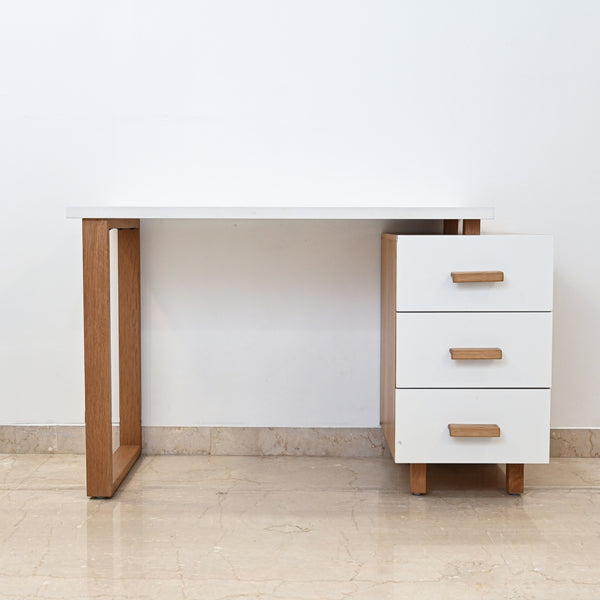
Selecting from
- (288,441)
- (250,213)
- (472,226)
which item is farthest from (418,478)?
(250,213)

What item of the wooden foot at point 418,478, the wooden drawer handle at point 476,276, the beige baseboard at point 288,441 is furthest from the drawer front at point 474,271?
the beige baseboard at point 288,441

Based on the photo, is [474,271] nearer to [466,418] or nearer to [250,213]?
[466,418]

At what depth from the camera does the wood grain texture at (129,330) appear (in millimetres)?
1943

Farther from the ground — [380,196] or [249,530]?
[380,196]

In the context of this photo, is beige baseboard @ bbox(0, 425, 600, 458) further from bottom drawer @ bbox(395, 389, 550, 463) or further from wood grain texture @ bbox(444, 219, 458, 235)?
wood grain texture @ bbox(444, 219, 458, 235)

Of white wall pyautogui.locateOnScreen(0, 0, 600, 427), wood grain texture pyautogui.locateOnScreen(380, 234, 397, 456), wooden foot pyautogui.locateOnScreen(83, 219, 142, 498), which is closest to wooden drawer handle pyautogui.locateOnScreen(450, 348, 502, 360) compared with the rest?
wood grain texture pyautogui.locateOnScreen(380, 234, 397, 456)

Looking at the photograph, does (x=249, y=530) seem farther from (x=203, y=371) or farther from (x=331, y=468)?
(x=203, y=371)

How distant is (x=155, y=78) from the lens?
194 centimetres

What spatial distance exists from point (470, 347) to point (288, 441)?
0.60 meters

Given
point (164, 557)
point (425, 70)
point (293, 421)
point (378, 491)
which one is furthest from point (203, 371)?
point (425, 70)

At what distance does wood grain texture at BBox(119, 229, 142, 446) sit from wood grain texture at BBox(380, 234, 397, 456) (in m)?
0.61

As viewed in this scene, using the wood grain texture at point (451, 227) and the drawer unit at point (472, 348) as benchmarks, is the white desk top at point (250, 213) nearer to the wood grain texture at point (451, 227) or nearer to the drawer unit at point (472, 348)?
the drawer unit at point (472, 348)

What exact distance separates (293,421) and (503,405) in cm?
58

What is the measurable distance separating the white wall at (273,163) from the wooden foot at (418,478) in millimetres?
329
